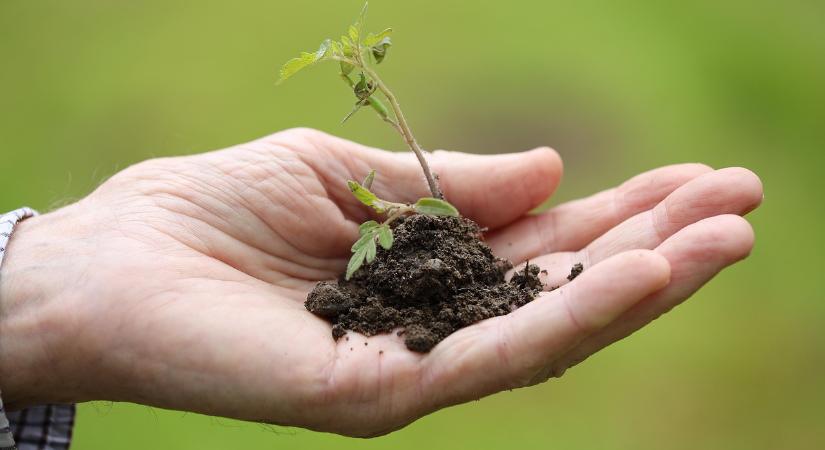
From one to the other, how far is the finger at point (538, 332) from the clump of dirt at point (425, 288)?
161 millimetres

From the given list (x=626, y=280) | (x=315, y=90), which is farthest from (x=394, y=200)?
(x=315, y=90)

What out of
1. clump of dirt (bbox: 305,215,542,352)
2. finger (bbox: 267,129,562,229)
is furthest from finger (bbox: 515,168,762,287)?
finger (bbox: 267,129,562,229)

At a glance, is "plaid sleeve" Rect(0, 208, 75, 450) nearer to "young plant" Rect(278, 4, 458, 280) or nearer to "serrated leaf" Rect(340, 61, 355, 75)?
"young plant" Rect(278, 4, 458, 280)

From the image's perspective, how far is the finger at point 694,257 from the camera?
250 centimetres

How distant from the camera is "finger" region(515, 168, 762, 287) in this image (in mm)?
2896

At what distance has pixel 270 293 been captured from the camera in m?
3.05

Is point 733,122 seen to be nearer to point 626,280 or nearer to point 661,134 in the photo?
point 661,134

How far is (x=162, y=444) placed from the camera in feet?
15.9

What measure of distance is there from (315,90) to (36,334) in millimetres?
4668

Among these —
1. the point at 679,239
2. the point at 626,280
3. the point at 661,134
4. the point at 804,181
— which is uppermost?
the point at 661,134

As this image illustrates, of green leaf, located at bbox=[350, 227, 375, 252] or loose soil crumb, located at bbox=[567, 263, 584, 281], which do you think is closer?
green leaf, located at bbox=[350, 227, 375, 252]

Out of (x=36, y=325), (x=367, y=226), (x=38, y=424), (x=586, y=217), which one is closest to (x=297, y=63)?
(x=367, y=226)

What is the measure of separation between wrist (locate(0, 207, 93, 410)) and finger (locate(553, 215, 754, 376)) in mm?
2065

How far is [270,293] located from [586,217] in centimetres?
169
